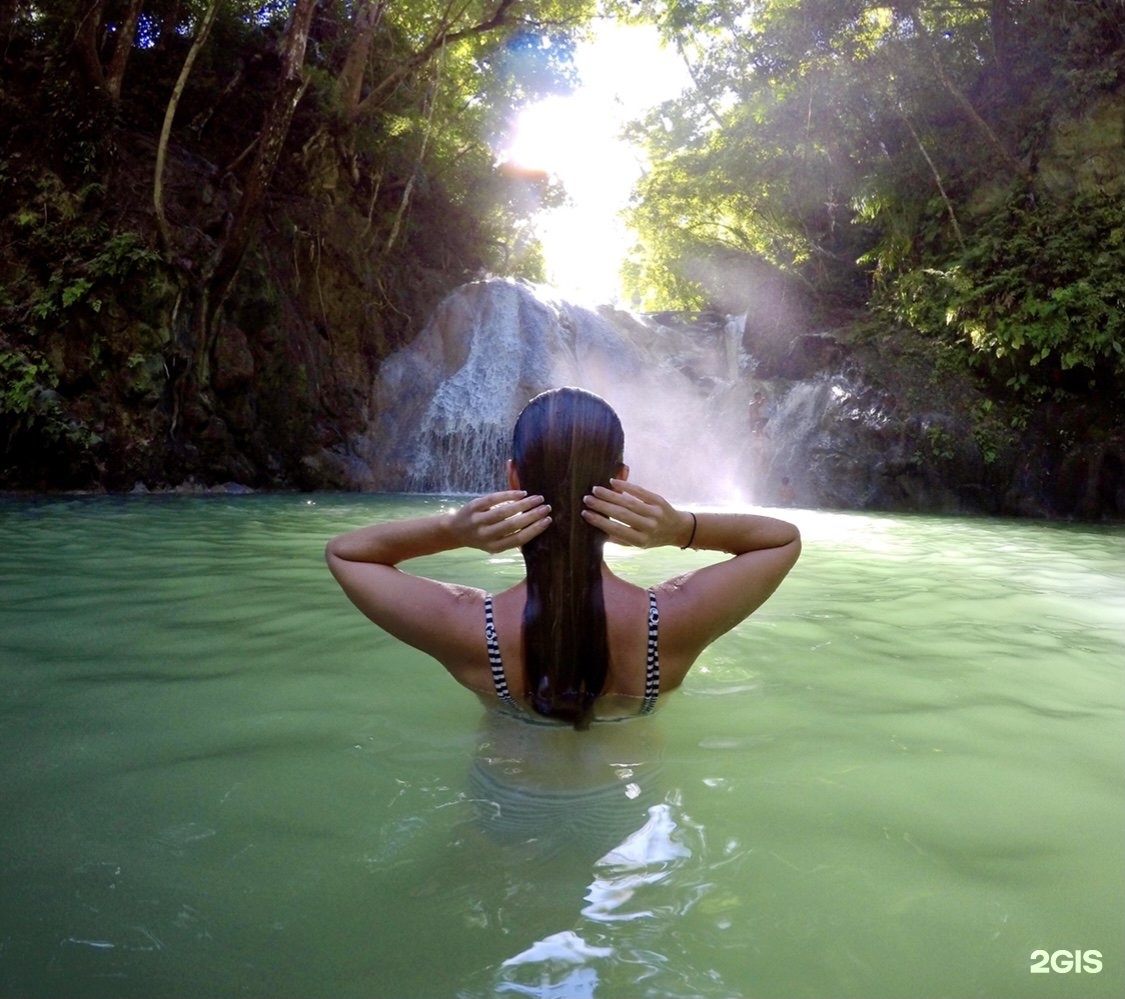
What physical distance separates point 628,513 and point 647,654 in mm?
468

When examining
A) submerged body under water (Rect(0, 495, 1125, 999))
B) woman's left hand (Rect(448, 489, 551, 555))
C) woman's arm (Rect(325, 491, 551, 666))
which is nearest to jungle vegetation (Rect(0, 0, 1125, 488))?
submerged body under water (Rect(0, 495, 1125, 999))

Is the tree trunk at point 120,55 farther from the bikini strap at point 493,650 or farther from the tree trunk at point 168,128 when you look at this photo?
the bikini strap at point 493,650

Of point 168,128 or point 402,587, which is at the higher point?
point 168,128

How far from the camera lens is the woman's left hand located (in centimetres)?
190

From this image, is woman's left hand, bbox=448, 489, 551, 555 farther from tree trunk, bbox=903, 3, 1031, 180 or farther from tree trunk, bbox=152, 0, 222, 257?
tree trunk, bbox=903, 3, 1031, 180

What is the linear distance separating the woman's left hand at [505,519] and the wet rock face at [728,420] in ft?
43.0

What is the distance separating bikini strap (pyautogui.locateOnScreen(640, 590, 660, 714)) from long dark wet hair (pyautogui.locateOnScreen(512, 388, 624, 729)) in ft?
0.42

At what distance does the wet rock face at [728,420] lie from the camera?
13.3 metres

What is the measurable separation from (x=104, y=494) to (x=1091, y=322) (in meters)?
14.3

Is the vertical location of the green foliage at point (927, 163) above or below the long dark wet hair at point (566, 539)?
above

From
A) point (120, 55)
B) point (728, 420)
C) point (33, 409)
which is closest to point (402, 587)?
point (33, 409)

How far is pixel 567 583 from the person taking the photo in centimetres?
199

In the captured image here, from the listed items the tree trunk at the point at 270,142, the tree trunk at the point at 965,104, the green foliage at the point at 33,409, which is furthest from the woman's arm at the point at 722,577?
the tree trunk at the point at 965,104

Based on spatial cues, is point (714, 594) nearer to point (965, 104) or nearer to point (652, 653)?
point (652, 653)
